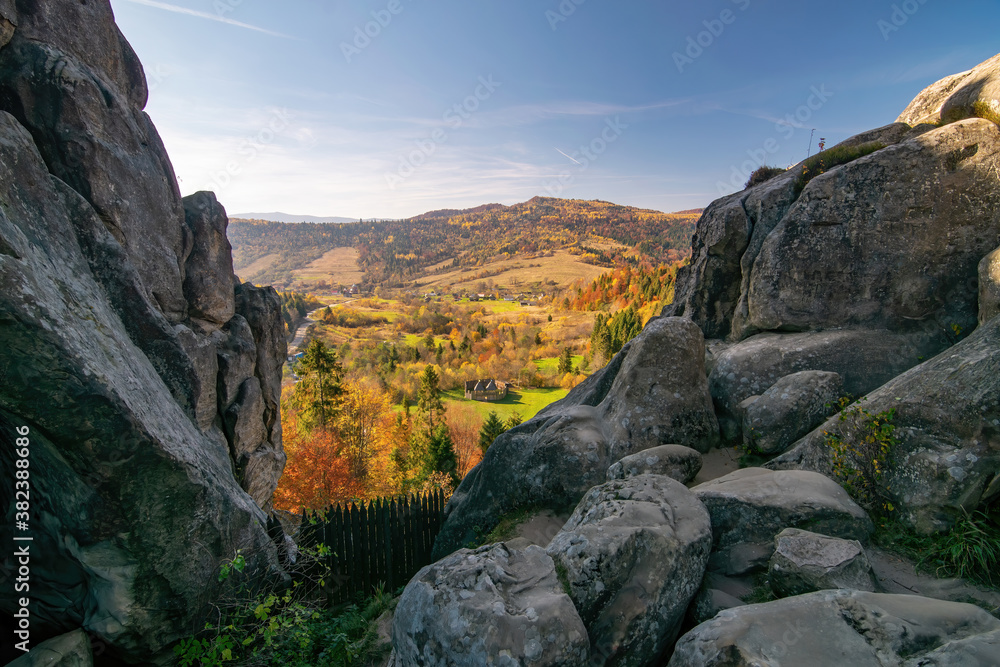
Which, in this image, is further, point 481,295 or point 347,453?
point 481,295

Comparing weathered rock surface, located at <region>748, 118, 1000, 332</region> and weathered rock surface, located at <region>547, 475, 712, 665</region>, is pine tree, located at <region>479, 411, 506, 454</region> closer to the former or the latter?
weathered rock surface, located at <region>748, 118, 1000, 332</region>

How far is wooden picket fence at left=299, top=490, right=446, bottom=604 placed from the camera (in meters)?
9.71

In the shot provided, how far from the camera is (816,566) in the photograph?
4.39m

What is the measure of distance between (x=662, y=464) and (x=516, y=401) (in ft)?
246

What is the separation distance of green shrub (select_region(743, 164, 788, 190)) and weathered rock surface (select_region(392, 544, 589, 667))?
12986 mm

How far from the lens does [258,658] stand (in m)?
5.62

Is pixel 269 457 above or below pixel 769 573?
below

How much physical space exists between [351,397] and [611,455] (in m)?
31.7

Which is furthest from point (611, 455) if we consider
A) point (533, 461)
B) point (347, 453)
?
point (347, 453)

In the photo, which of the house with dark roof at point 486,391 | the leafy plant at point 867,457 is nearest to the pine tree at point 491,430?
the leafy plant at point 867,457

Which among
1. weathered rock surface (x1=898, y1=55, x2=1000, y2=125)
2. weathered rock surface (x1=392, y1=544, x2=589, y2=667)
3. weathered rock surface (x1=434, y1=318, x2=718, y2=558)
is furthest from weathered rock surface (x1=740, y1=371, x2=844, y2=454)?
weathered rock surface (x1=898, y1=55, x2=1000, y2=125)

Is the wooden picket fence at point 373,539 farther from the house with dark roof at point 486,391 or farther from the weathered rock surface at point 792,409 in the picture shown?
the house with dark roof at point 486,391

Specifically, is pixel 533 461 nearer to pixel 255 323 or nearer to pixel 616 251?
pixel 255 323

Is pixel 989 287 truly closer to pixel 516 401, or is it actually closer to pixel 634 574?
pixel 634 574
